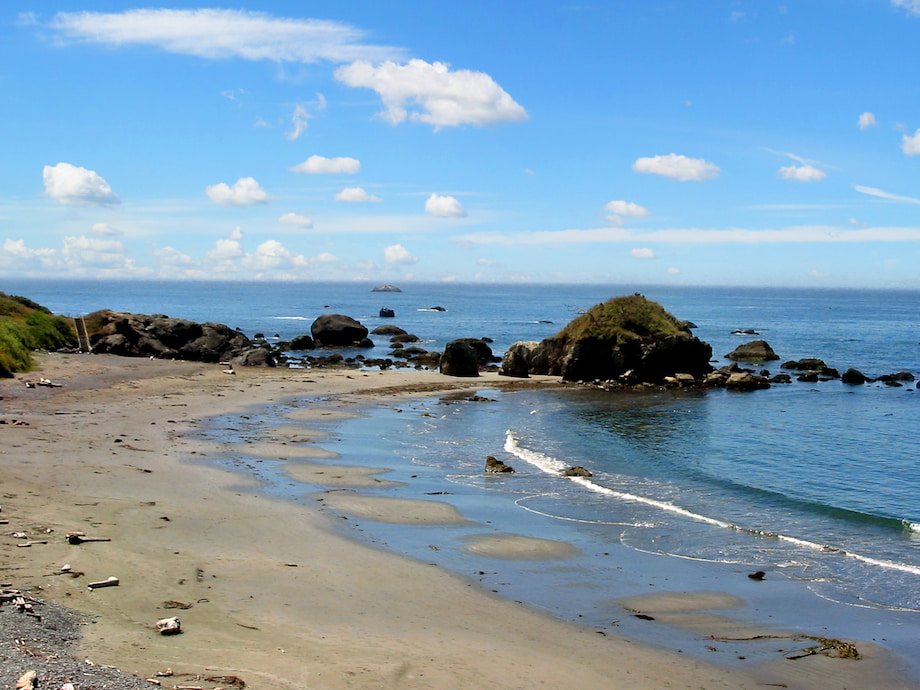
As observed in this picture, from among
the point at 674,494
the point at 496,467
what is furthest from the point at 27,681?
the point at 674,494

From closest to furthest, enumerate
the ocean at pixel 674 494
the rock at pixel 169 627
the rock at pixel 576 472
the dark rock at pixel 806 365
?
the rock at pixel 169 627 < the ocean at pixel 674 494 < the rock at pixel 576 472 < the dark rock at pixel 806 365

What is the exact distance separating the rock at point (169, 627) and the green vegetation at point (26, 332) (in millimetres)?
29090

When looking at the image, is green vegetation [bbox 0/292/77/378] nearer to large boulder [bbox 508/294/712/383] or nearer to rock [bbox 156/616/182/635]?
large boulder [bbox 508/294/712/383]

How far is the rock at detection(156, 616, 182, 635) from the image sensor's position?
1070 cm

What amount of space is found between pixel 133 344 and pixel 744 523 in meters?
43.7

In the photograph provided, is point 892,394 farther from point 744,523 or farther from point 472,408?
point 744,523

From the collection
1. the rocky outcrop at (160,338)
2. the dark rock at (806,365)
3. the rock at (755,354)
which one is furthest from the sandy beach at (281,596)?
the rock at (755,354)

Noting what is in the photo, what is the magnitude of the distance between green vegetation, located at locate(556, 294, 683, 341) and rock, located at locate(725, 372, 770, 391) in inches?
170

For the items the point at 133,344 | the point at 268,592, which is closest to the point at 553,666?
the point at 268,592

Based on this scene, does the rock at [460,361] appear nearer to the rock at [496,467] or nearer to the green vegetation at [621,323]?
the green vegetation at [621,323]

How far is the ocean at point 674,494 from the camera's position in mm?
14930

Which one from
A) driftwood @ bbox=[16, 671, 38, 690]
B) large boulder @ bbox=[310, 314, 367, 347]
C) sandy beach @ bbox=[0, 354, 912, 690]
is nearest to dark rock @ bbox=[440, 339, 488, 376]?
large boulder @ bbox=[310, 314, 367, 347]

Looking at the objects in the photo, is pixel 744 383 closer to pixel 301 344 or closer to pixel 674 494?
pixel 674 494

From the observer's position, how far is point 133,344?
53.5 meters
